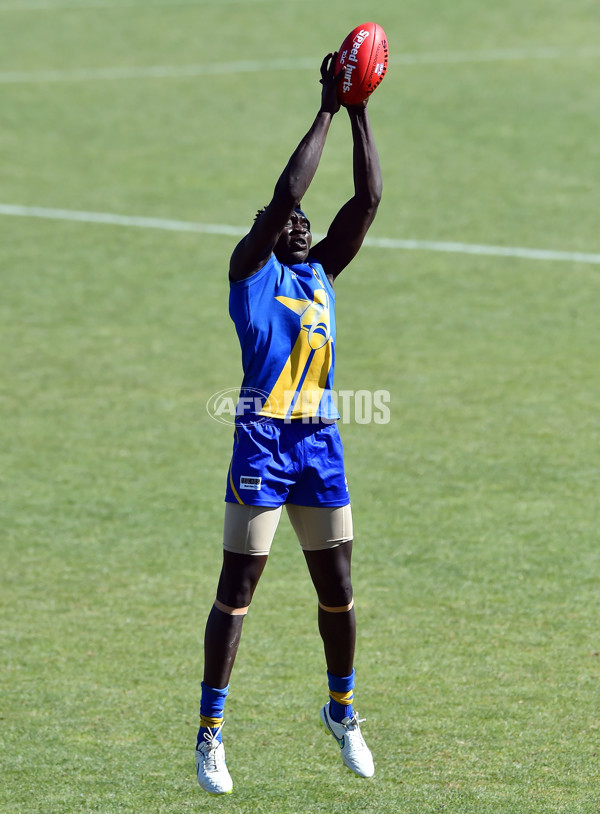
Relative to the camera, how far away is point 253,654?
25.3 ft

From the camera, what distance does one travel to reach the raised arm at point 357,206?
6.19 meters

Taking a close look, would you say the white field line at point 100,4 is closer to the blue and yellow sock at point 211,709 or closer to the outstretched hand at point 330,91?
the outstretched hand at point 330,91

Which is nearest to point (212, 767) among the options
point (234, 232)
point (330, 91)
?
point (330, 91)

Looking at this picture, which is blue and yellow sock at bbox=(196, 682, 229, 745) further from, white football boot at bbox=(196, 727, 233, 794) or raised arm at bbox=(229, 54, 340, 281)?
raised arm at bbox=(229, 54, 340, 281)

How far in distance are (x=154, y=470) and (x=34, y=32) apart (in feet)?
51.2

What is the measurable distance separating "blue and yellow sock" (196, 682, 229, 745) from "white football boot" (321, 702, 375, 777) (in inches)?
25.7

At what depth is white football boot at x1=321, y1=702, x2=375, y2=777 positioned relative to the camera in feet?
20.2

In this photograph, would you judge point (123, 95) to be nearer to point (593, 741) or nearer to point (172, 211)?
point (172, 211)

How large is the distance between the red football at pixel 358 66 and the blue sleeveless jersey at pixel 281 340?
93cm

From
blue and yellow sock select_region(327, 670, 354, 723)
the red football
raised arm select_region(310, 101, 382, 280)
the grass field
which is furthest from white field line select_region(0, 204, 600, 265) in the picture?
blue and yellow sock select_region(327, 670, 354, 723)

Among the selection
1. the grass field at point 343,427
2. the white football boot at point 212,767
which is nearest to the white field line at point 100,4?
the grass field at point 343,427

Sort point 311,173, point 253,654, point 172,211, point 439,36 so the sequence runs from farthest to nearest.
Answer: point 439,36, point 172,211, point 253,654, point 311,173

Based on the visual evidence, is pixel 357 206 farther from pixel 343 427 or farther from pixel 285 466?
pixel 343 427

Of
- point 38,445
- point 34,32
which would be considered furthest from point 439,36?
point 38,445
